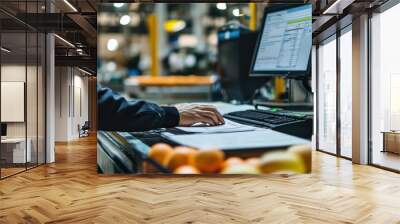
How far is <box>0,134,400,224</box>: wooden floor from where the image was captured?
148 inches

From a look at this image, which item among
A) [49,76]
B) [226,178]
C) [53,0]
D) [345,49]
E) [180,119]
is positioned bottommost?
[226,178]

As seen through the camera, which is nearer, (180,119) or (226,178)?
(180,119)

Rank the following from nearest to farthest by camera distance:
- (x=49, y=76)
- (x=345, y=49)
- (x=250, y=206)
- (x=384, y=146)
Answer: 1. (x=250, y=206)
2. (x=384, y=146)
3. (x=49, y=76)
4. (x=345, y=49)

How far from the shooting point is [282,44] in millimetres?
5523

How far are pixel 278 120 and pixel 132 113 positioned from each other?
2.00 metres

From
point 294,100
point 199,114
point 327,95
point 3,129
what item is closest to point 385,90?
point 294,100

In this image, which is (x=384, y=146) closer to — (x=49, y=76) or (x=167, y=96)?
(x=167, y=96)

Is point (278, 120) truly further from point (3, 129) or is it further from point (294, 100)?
point (3, 129)

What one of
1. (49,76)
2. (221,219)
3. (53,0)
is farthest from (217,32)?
(49,76)

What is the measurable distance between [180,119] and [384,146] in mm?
3759

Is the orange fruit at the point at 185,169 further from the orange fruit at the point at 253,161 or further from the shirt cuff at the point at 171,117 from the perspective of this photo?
the orange fruit at the point at 253,161

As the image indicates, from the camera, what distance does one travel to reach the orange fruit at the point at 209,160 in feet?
17.7

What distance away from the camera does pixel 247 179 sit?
582 centimetres

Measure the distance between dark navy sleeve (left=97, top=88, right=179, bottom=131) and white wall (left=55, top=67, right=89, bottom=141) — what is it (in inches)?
348
